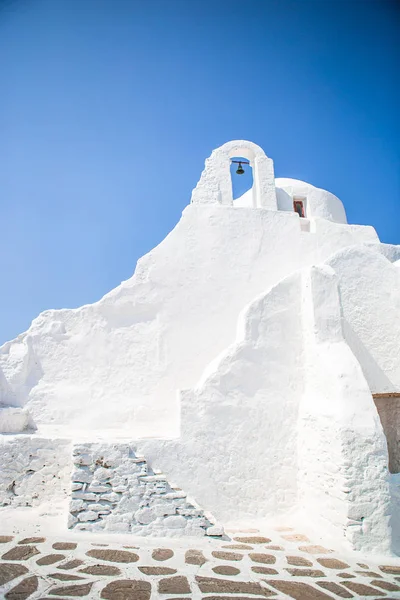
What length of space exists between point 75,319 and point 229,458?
454 centimetres

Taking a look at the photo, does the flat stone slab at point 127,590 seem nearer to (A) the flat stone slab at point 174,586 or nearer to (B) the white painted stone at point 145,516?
(A) the flat stone slab at point 174,586

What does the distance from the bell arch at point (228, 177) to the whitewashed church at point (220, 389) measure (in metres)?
0.04

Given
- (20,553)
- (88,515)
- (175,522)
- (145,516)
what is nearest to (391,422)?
(175,522)

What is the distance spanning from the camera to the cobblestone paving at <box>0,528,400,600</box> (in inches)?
150

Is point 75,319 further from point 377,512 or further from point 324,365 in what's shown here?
point 377,512

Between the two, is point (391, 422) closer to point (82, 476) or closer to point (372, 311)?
point (372, 311)

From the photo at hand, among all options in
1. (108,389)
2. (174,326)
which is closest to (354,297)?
(174,326)

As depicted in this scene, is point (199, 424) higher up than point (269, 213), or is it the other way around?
point (269, 213)

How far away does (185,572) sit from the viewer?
4367mm

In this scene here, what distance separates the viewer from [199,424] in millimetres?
6727

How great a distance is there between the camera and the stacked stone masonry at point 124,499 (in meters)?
5.55

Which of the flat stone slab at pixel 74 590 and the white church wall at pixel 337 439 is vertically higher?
the white church wall at pixel 337 439

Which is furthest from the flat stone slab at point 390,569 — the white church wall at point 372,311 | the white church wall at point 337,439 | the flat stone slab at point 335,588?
the white church wall at point 372,311

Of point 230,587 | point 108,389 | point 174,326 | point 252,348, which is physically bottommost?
point 230,587
